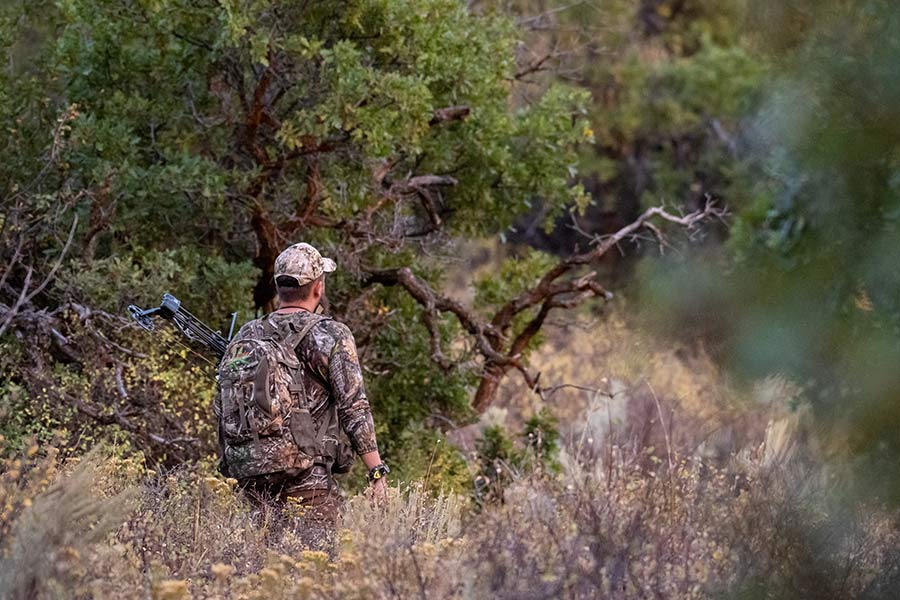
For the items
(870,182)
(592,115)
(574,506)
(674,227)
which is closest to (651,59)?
(592,115)

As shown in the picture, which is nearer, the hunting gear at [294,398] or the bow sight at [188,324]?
the hunting gear at [294,398]

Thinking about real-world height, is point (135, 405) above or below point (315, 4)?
below

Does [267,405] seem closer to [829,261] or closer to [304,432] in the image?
[304,432]

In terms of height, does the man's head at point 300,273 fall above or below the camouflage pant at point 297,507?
above

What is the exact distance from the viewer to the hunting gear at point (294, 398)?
6.13 meters

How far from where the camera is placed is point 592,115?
20391mm

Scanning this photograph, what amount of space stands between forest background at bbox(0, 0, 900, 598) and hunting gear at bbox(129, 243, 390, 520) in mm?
253

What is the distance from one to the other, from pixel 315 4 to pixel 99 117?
66.8 inches

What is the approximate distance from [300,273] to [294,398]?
0.57 metres

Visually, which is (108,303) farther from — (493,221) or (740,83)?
(740,83)

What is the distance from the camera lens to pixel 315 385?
631 cm

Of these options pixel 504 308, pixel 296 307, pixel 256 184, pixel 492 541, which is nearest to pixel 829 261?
pixel 492 541

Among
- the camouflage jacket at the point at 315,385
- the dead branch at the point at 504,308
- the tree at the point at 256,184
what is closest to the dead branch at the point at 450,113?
the tree at the point at 256,184

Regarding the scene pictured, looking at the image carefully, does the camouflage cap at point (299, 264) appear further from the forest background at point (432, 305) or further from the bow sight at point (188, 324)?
the forest background at point (432, 305)
